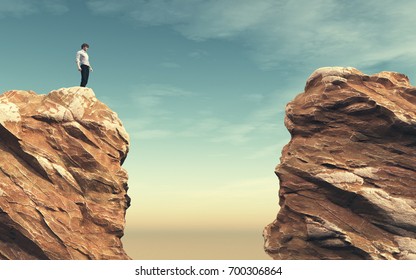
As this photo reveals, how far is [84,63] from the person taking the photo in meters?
38.6

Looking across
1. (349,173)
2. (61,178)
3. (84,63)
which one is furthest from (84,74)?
(349,173)

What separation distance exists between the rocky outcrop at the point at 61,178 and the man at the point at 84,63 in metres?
1.30

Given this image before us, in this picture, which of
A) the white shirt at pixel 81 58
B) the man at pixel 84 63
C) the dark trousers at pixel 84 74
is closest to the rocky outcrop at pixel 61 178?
the dark trousers at pixel 84 74

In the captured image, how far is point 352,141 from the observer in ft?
120

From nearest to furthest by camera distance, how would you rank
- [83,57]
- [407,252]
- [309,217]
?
1. [407,252]
2. [309,217]
3. [83,57]

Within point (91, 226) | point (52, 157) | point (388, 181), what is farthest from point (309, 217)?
point (52, 157)

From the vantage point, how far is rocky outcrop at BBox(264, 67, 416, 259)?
34.0 metres

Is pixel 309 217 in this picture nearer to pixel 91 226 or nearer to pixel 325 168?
pixel 325 168

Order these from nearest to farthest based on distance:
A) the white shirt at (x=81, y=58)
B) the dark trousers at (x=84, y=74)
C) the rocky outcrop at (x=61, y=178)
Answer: the rocky outcrop at (x=61, y=178), the white shirt at (x=81, y=58), the dark trousers at (x=84, y=74)

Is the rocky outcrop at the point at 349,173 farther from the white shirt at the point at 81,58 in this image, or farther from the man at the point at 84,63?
the white shirt at the point at 81,58

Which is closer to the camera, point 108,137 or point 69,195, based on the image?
point 69,195

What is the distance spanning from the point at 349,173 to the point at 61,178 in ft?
71.5

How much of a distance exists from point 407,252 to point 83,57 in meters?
29.3

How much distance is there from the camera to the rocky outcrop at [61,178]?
1304 inches
